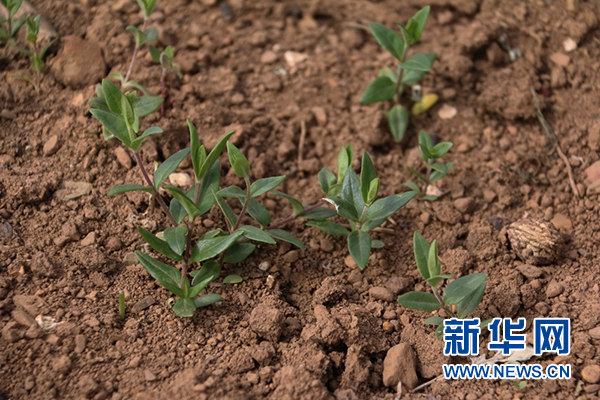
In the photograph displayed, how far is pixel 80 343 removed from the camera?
2232 mm

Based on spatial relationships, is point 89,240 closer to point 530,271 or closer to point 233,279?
point 233,279

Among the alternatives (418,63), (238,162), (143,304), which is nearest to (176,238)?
(143,304)

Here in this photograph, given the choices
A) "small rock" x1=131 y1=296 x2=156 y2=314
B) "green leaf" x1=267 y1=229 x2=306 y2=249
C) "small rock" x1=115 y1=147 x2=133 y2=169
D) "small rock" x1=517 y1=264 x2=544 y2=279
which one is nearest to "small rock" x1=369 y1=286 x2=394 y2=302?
"green leaf" x1=267 y1=229 x2=306 y2=249

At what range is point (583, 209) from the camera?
2.95m

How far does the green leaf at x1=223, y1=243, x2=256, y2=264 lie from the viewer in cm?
258

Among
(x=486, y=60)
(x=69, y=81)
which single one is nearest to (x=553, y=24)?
(x=486, y=60)

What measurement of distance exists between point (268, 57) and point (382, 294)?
1701 millimetres

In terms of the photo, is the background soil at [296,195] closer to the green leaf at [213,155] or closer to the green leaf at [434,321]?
the green leaf at [434,321]

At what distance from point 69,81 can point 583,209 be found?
2835 mm

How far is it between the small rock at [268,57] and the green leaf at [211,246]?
4.76ft

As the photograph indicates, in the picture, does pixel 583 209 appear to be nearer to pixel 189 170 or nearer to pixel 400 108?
pixel 400 108

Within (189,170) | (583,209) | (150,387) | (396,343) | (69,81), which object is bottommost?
(583,209)

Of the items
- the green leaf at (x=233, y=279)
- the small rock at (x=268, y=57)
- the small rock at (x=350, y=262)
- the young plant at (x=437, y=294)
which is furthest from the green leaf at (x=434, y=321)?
the small rock at (x=268, y=57)

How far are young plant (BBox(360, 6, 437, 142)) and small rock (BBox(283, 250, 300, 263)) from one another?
3.16 ft
